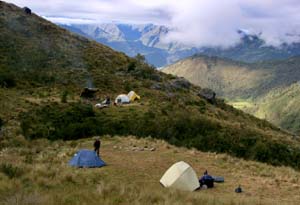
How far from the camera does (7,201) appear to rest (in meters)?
11.8

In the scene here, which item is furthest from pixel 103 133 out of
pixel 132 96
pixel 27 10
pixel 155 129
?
pixel 27 10

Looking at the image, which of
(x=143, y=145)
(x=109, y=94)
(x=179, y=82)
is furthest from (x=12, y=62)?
(x=143, y=145)

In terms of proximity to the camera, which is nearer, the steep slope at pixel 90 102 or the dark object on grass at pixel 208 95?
the steep slope at pixel 90 102

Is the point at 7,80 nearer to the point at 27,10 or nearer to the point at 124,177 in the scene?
the point at 124,177

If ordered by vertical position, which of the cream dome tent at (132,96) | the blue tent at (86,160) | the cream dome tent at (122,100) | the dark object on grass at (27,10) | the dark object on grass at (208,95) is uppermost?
the dark object on grass at (27,10)

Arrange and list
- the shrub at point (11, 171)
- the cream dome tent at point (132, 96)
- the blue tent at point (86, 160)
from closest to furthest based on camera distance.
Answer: the shrub at point (11, 171)
the blue tent at point (86, 160)
the cream dome tent at point (132, 96)

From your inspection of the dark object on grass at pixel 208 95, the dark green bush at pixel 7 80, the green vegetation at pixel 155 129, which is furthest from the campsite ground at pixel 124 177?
the dark object on grass at pixel 208 95

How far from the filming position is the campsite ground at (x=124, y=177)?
550 inches

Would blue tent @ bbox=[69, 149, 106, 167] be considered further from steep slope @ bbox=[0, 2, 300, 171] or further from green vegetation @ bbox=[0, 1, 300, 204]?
steep slope @ bbox=[0, 2, 300, 171]

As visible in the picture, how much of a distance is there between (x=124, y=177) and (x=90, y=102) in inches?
1215

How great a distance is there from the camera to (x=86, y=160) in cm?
2714

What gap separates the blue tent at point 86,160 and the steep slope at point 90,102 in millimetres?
8667

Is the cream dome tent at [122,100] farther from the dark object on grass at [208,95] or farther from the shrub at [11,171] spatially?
the shrub at [11,171]

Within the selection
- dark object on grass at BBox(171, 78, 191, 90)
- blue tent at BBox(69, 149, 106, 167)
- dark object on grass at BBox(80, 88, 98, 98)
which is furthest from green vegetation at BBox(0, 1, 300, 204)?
dark object on grass at BBox(80, 88, 98, 98)
